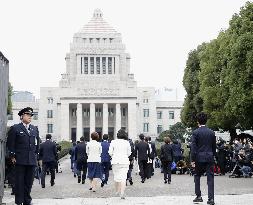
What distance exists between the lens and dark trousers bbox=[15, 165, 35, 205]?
39.0ft

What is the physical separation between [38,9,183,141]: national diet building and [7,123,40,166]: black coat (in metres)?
Result: 93.2

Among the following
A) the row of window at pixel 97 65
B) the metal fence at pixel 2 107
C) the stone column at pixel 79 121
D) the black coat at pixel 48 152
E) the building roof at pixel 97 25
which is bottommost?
the black coat at pixel 48 152

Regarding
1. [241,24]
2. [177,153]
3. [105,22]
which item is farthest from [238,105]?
[105,22]

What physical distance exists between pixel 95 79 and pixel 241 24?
80.0 metres

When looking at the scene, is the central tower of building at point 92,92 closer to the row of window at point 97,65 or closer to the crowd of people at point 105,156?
the row of window at point 97,65

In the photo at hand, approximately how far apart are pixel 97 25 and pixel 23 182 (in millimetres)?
118826

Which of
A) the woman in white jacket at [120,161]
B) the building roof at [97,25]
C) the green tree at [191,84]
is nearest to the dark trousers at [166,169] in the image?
the woman in white jacket at [120,161]

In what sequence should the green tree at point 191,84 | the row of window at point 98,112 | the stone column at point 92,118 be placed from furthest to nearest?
the row of window at point 98,112 → the stone column at point 92,118 → the green tree at point 191,84

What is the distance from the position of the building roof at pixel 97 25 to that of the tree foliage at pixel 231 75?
2970 inches

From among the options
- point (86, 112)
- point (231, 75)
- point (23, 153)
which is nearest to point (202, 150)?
point (23, 153)

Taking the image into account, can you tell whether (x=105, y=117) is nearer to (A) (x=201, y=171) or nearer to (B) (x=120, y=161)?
(B) (x=120, y=161)

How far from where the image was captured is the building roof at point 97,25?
417 ft

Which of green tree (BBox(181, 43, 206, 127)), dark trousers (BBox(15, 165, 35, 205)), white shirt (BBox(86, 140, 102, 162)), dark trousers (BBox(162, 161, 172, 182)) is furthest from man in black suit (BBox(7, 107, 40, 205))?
green tree (BBox(181, 43, 206, 127))

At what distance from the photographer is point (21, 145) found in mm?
12047
